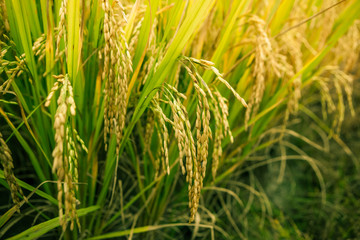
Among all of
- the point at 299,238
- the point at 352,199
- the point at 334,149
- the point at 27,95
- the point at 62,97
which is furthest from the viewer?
the point at 334,149

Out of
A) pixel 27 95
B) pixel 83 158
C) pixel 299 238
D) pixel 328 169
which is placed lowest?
pixel 299 238

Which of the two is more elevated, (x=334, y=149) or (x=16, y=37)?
(x=16, y=37)

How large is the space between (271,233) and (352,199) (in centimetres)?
56

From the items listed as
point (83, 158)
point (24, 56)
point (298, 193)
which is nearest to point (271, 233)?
point (298, 193)

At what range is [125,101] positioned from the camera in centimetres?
65

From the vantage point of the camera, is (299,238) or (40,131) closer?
(40,131)

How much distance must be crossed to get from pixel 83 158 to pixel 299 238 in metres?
1.06

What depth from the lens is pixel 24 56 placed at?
0.76 m

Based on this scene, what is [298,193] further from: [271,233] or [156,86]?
[156,86]

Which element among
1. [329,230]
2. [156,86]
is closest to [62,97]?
[156,86]

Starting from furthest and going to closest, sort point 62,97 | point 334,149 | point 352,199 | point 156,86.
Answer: point 334,149
point 352,199
point 156,86
point 62,97

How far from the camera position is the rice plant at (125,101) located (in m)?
0.65

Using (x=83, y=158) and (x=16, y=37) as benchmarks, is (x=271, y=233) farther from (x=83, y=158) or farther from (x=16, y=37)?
(x=16, y=37)

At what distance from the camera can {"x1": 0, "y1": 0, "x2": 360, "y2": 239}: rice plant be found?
0.65 m
